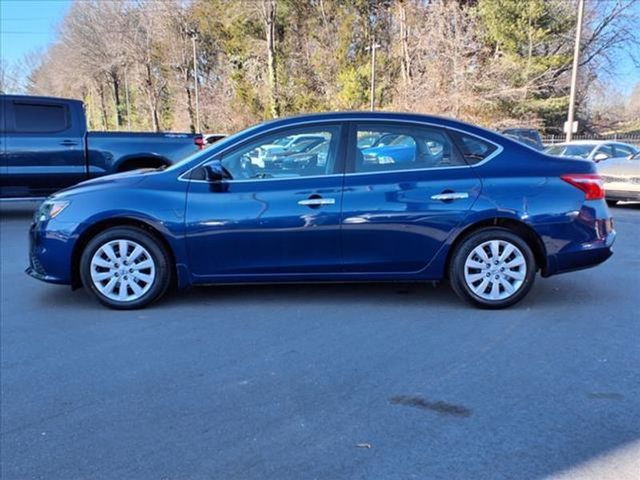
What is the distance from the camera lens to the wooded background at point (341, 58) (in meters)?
32.2

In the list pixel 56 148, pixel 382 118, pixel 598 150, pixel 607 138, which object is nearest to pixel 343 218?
pixel 382 118

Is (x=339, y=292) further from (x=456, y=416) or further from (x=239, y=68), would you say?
(x=239, y=68)

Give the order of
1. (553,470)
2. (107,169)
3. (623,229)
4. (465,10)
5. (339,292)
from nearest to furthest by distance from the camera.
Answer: (553,470) < (339,292) < (623,229) < (107,169) < (465,10)

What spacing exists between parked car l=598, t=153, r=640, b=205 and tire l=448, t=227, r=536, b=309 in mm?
7509

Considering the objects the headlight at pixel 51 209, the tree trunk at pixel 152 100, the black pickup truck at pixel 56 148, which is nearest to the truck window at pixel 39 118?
the black pickup truck at pixel 56 148

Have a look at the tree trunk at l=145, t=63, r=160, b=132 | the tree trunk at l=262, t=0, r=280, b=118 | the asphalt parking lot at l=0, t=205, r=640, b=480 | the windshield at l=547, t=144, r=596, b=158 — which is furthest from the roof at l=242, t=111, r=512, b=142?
the tree trunk at l=145, t=63, r=160, b=132

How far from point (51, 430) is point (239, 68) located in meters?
43.6

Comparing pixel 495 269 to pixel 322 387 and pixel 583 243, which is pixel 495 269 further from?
pixel 322 387

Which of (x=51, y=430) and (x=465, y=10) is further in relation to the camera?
(x=465, y=10)

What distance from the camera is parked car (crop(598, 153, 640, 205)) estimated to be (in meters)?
10.7

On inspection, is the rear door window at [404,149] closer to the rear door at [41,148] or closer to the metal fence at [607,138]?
the rear door at [41,148]

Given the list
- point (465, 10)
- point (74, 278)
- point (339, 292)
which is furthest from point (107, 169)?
point (465, 10)

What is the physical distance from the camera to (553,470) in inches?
98.6

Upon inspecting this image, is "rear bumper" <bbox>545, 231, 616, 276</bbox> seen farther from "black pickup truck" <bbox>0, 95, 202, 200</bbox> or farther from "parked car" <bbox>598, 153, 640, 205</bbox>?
"parked car" <bbox>598, 153, 640, 205</bbox>
